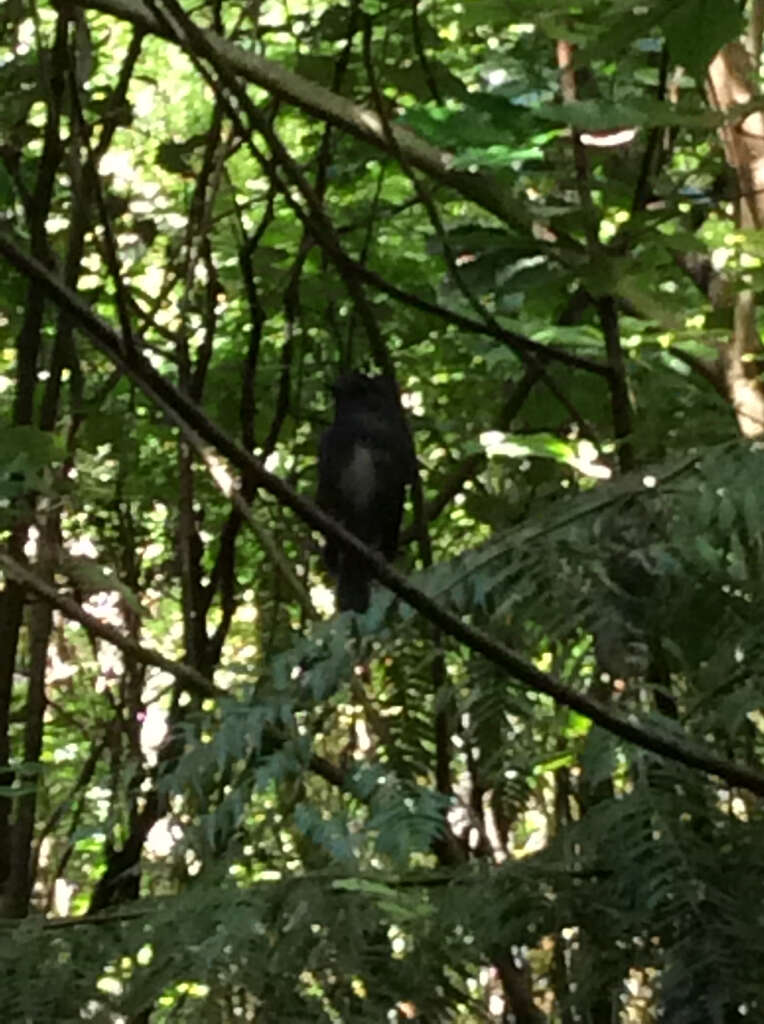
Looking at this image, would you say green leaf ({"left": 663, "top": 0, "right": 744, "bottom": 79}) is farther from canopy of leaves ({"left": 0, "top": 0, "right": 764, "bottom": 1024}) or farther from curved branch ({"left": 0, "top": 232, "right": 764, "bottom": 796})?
curved branch ({"left": 0, "top": 232, "right": 764, "bottom": 796})

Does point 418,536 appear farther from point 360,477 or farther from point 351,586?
point 351,586

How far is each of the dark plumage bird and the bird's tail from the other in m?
0.09

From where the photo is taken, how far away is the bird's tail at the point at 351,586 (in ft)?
3.86

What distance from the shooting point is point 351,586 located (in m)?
1.20

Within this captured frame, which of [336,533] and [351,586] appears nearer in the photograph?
[336,533]

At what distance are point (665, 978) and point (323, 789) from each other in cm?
110

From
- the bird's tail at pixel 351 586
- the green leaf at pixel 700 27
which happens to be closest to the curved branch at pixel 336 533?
the green leaf at pixel 700 27

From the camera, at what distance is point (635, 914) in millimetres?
770

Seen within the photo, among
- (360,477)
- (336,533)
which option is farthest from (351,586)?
(336,533)

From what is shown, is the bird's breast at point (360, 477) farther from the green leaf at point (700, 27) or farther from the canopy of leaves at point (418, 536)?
the green leaf at point (700, 27)

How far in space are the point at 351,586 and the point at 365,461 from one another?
17 centimetres

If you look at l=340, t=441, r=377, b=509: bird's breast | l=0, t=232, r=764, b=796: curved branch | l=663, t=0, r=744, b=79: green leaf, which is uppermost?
l=340, t=441, r=377, b=509: bird's breast

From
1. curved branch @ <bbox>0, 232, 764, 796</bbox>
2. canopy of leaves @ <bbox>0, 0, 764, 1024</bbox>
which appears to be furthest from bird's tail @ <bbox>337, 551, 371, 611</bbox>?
curved branch @ <bbox>0, 232, 764, 796</bbox>

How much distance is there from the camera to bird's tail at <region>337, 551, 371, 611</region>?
1178 mm
